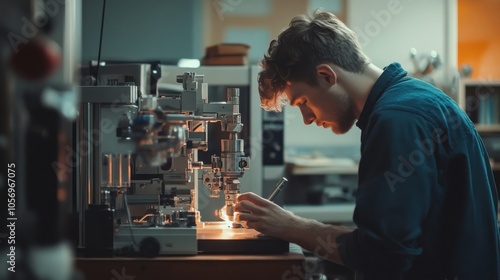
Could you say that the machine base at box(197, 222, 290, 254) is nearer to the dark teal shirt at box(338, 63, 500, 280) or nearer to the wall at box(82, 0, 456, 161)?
the dark teal shirt at box(338, 63, 500, 280)

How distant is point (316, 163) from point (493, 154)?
3.62ft

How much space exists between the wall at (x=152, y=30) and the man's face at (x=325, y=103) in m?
2.68

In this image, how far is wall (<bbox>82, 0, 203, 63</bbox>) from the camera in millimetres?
4230

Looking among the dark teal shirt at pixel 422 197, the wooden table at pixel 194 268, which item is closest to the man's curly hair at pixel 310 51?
the dark teal shirt at pixel 422 197

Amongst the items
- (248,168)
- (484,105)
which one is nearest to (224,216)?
(248,168)

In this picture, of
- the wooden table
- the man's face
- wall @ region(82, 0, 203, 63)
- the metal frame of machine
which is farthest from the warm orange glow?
wall @ region(82, 0, 203, 63)

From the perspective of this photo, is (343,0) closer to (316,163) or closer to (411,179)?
(316,163)

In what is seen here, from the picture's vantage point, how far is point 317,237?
156 cm

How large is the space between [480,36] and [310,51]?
10.0 feet

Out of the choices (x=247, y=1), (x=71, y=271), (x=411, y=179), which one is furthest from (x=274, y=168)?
(x=71, y=271)

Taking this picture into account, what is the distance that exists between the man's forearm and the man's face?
0.28 meters

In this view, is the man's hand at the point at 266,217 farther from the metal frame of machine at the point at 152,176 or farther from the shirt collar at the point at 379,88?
the shirt collar at the point at 379,88

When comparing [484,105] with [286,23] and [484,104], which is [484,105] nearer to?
[484,104]

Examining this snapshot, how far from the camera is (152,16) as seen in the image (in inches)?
168
